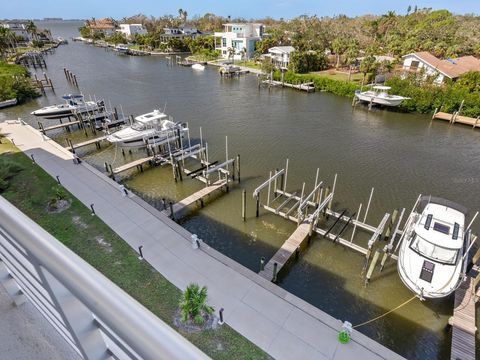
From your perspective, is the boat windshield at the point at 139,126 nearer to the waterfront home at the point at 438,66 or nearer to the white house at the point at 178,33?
the waterfront home at the point at 438,66

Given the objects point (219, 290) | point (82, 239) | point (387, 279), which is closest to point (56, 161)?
point (82, 239)

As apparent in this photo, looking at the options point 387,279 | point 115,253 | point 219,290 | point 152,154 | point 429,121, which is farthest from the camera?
point 429,121

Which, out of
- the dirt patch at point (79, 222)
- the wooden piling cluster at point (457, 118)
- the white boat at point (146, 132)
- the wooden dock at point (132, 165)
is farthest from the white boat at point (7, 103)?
the wooden piling cluster at point (457, 118)

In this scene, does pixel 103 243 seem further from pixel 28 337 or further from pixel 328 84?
pixel 328 84

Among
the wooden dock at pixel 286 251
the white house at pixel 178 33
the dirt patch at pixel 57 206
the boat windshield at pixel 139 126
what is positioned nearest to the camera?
the wooden dock at pixel 286 251

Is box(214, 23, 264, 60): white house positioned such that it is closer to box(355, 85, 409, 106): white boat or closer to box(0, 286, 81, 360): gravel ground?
box(355, 85, 409, 106): white boat

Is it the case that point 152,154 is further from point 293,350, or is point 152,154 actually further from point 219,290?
point 293,350

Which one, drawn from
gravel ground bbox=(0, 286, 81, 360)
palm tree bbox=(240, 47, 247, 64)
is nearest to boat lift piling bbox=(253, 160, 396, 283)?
gravel ground bbox=(0, 286, 81, 360)
